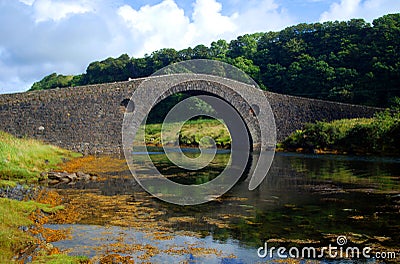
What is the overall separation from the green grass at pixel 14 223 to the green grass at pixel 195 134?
25589mm

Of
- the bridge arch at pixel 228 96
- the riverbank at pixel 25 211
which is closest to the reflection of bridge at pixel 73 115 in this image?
the bridge arch at pixel 228 96

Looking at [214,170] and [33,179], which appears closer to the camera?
[33,179]

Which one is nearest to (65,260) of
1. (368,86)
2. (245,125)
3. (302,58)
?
(245,125)

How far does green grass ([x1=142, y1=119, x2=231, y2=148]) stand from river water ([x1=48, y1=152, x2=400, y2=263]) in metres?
20.7

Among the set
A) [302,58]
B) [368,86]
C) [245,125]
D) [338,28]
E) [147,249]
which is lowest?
[147,249]

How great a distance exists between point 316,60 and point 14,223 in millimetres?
46594

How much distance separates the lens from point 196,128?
37.5m

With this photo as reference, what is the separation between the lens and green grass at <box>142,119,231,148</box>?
33.9m

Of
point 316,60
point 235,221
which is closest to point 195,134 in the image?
point 316,60

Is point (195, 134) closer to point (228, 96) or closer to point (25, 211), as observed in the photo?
point (228, 96)

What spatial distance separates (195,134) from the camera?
34.9 metres

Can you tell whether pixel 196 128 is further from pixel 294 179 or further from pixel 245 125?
pixel 294 179

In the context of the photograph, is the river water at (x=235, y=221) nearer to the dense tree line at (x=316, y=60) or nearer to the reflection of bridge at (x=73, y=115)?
the reflection of bridge at (x=73, y=115)

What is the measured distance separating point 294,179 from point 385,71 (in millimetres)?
32095
